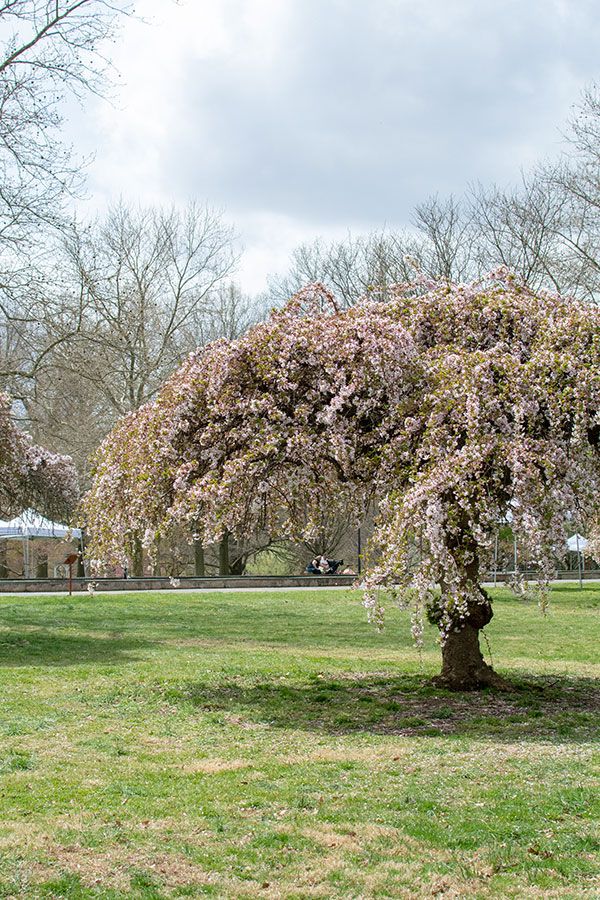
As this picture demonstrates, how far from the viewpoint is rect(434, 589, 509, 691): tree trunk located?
12.2 metres

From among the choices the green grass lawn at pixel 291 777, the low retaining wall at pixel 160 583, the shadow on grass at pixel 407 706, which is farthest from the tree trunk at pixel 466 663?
the low retaining wall at pixel 160 583

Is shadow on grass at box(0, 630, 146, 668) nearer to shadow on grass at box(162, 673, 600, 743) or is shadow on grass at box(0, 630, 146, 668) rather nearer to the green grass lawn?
the green grass lawn

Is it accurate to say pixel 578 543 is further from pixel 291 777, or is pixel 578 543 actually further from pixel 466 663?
pixel 291 777

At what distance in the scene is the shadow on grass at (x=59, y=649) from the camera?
15781 mm

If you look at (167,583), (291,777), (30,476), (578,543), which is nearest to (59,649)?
(30,476)

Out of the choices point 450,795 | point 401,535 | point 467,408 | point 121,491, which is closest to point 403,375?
point 467,408

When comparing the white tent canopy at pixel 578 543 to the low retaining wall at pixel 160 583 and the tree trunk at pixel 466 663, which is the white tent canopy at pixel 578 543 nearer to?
the tree trunk at pixel 466 663

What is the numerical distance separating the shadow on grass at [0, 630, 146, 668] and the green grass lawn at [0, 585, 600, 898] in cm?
12

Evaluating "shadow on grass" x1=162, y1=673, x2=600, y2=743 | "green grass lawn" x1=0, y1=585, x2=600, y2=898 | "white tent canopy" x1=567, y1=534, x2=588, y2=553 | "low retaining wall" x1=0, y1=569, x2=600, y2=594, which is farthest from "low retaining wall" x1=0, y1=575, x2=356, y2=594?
"shadow on grass" x1=162, y1=673, x2=600, y2=743

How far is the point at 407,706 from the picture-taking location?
11430mm

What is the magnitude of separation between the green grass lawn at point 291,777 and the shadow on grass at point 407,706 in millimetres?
47

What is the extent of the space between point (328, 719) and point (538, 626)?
13005mm

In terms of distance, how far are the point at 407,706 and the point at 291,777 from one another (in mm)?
3884

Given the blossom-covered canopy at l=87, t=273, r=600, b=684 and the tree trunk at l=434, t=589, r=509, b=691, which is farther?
the tree trunk at l=434, t=589, r=509, b=691
